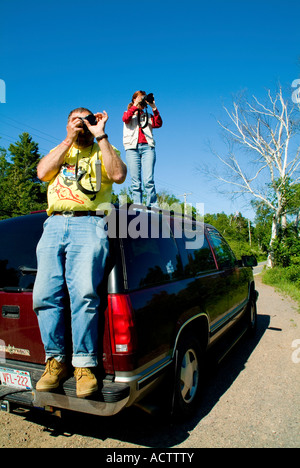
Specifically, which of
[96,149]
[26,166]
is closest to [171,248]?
[96,149]

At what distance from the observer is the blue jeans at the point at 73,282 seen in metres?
1.97

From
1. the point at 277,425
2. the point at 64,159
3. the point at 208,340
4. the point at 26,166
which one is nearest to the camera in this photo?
the point at 64,159

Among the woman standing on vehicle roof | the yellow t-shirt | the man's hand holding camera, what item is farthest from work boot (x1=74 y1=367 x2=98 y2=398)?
the woman standing on vehicle roof

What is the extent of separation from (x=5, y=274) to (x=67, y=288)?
66 centimetres

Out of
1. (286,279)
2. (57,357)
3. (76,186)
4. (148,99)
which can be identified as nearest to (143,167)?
(148,99)

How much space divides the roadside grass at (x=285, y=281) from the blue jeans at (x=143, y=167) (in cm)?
749

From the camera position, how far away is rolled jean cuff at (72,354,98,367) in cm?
195

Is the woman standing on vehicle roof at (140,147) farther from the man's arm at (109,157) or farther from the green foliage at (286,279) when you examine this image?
the green foliage at (286,279)

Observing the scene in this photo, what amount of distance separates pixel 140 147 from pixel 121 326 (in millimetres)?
3258

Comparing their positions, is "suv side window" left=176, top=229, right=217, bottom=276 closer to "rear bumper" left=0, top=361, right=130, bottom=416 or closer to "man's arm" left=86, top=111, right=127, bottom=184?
"man's arm" left=86, top=111, right=127, bottom=184

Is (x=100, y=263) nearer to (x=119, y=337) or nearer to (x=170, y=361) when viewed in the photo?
(x=119, y=337)

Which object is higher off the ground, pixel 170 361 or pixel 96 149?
pixel 96 149

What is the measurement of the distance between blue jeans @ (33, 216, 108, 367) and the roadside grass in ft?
30.5

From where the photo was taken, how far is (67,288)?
7.06 ft
